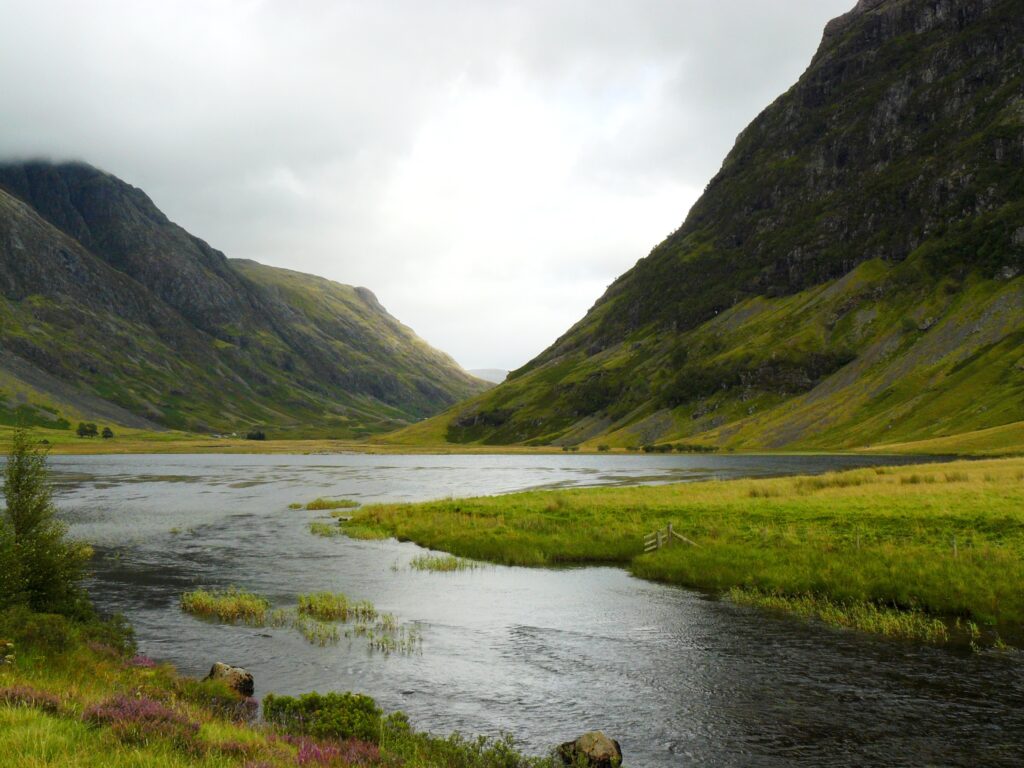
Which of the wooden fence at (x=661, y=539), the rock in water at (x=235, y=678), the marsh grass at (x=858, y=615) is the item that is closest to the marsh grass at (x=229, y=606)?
the rock in water at (x=235, y=678)

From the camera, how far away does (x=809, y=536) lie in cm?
3872

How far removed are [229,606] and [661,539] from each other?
1026 inches

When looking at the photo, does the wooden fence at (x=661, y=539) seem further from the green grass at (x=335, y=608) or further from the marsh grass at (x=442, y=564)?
the green grass at (x=335, y=608)

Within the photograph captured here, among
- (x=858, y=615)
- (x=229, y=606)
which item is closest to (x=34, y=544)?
(x=229, y=606)

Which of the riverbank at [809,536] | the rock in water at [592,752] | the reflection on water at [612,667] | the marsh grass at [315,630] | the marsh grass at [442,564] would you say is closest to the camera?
the rock in water at [592,752]

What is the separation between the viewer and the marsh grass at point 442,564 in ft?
143

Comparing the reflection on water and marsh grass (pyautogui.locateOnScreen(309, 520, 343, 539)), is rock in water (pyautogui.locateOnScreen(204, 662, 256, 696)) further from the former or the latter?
marsh grass (pyautogui.locateOnScreen(309, 520, 343, 539))

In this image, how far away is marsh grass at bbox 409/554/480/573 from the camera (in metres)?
43.6

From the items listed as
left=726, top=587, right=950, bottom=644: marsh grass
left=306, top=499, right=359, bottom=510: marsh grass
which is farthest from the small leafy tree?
left=306, top=499, right=359, bottom=510: marsh grass

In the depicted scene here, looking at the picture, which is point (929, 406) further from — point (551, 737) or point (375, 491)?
Result: point (551, 737)

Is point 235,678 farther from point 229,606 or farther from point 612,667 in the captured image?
point 612,667

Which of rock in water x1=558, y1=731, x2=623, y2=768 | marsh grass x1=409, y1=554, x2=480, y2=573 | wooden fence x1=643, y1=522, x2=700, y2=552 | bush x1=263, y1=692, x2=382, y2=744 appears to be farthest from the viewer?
marsh grass x1=409, y1=554, x2=480, y2=573

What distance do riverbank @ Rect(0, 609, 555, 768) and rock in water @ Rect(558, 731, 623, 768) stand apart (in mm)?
490

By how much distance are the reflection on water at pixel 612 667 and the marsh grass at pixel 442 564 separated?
97cm
